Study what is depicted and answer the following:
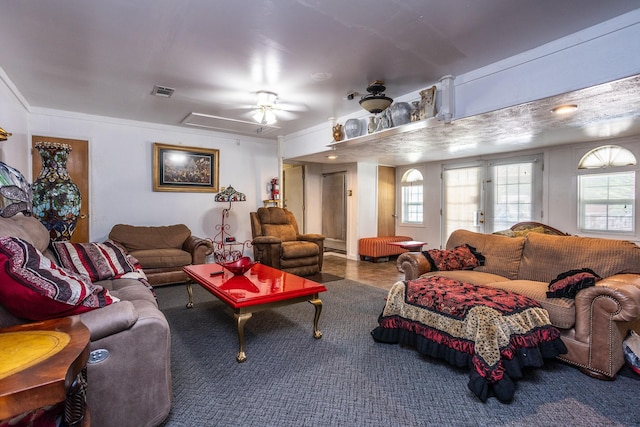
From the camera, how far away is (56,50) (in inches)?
110

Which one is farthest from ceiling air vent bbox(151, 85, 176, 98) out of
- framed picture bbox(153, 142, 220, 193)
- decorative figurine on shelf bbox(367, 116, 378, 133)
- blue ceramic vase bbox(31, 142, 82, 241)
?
decorative figurine on shelf bbox(367, 116, 378, 133)

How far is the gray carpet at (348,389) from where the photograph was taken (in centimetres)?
172

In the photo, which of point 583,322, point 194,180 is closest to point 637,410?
point 583,322

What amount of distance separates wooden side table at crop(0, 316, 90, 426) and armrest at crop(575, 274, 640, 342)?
2.77 meters

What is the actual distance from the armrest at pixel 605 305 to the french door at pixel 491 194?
3.57 meters

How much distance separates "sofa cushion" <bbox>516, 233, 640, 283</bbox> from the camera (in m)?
2.51

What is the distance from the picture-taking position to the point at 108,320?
57.0 inches

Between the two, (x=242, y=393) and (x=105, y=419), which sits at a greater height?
(x=105, y=419)

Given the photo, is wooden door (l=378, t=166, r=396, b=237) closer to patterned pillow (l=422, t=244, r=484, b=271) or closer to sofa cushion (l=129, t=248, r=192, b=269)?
patterned pillow (l=422, t=244, r=484, b=271)

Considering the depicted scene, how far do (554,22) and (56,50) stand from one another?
402 cm

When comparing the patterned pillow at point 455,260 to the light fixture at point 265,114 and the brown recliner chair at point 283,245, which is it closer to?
the brown recliner chair at point 283,245

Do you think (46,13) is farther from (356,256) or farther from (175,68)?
(356,256)

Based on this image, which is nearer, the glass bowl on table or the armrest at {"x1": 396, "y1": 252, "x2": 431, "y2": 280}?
the glass bowl on table

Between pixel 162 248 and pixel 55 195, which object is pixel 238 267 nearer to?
pixel 55 195
